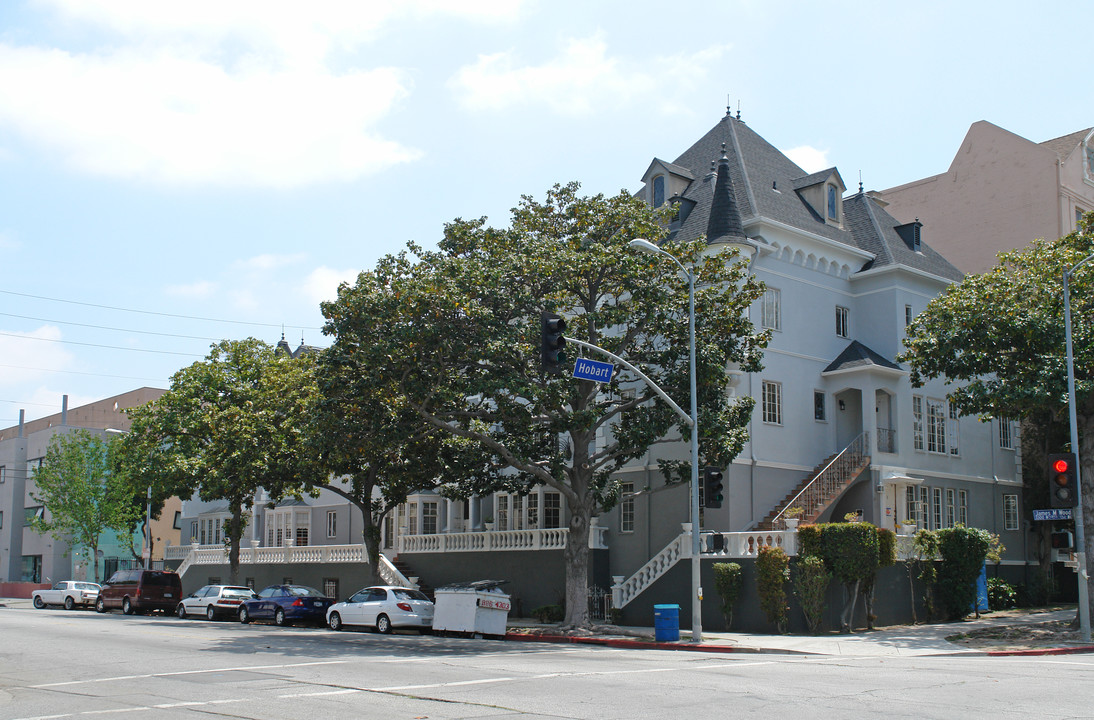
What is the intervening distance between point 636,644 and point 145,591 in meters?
23.7

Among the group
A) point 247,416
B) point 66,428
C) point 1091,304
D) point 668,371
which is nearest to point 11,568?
point 66,428

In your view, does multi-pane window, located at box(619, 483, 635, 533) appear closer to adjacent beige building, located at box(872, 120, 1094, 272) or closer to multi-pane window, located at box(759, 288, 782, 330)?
multi-pane window, located at box(759, 288, 782, 330)

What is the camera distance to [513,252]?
1030 inches

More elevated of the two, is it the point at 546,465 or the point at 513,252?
the point at 513,252

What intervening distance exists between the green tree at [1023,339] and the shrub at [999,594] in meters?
7.81

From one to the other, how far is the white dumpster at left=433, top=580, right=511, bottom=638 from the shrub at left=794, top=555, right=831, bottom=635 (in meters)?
7.64

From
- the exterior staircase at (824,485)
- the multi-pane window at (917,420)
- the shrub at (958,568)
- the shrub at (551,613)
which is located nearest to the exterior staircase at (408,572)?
the shrub at (551,613)

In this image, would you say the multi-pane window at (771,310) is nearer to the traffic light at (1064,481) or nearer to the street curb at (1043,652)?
the traffic light at (1064,481)

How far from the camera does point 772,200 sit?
35.2 meters

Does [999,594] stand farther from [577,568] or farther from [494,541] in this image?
[494,541]

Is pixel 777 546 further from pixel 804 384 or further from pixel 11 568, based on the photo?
pixel 11 568

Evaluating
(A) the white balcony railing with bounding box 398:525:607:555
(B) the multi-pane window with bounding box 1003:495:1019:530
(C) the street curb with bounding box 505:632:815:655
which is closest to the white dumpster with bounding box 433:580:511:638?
(C) the street curb with bounding box 505:632:815:655

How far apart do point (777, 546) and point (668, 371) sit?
5690 mm

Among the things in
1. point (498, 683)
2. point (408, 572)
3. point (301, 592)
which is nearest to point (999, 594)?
point (408, 572)
